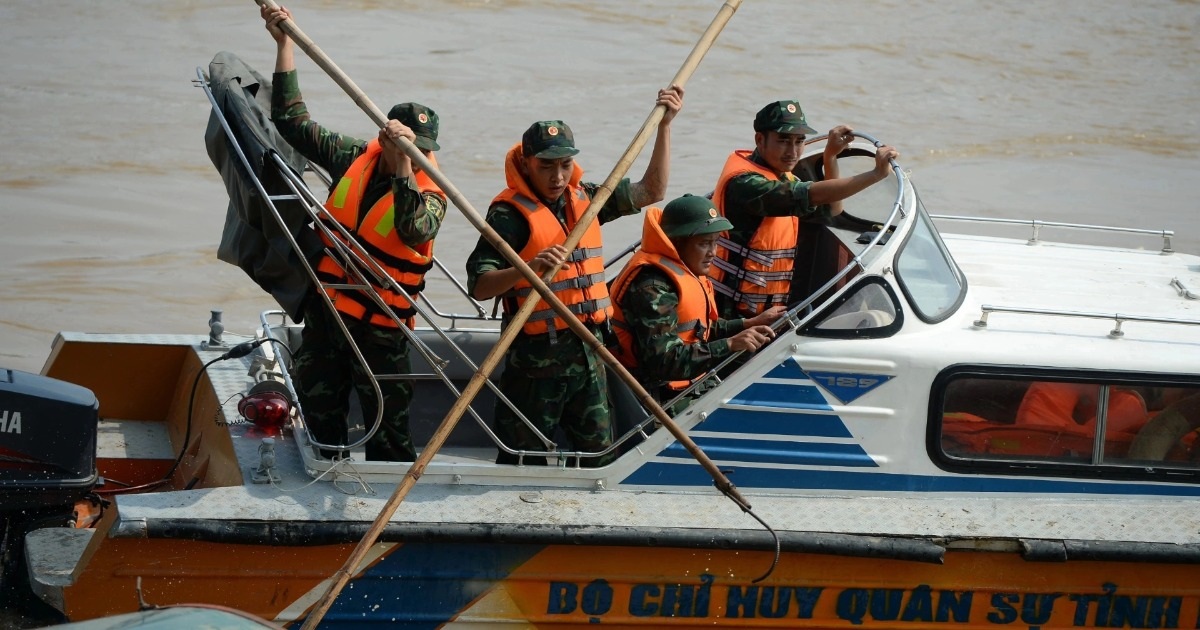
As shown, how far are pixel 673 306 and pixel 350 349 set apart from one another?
1206 millimetres

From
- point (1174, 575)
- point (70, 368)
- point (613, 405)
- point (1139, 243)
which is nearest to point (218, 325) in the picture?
point (70, 368)

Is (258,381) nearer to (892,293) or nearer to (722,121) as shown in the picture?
(892,293)

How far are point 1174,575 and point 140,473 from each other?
412cm

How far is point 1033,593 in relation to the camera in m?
4.79

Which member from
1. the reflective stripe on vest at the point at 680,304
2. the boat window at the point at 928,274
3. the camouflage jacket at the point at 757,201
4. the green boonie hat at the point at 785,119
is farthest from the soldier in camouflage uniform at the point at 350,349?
the boat window at the point at 928,274

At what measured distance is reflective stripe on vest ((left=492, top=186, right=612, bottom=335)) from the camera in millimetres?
4777

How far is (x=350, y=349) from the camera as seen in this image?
16.4ft

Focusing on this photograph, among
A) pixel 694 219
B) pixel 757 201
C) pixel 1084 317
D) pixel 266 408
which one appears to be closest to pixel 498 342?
pixel 694 219

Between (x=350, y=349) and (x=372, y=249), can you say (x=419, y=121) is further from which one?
(x=350, y=349)

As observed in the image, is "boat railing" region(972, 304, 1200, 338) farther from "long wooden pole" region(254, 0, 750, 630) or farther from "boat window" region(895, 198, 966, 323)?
"long wooden pole" region(254, 0, 750, 630)

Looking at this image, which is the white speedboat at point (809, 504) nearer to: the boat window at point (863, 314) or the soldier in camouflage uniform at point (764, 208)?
the boat window at point (863, 314)

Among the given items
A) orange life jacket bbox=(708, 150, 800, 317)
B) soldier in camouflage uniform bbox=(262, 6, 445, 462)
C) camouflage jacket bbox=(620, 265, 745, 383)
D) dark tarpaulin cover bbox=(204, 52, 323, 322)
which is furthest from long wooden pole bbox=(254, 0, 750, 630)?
orange life jacket bbox=(708, 150, 800, 317)

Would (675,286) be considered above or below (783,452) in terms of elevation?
above

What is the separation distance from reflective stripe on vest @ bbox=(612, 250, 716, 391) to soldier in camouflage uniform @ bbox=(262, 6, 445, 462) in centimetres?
74
